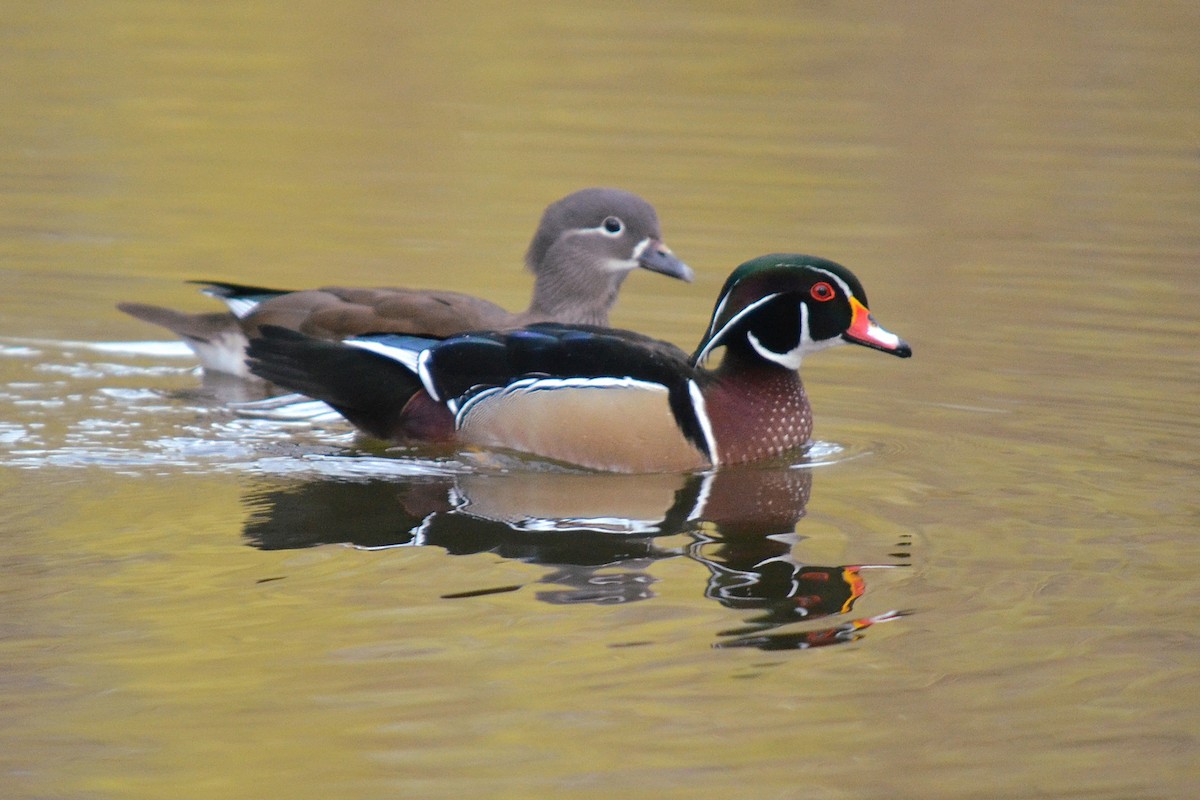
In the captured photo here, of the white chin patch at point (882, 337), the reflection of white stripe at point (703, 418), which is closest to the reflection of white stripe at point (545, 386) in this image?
the reflection of white stripe at point (703, 418)

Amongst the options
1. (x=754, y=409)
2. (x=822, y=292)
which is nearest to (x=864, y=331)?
(x=822, y=292)

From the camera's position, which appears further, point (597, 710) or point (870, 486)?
point (870, 486)

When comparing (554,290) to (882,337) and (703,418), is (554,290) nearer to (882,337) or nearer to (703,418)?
(703,418)

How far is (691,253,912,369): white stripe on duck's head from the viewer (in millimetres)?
7215

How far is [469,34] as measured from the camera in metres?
18.5

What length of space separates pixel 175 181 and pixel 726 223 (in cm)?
410

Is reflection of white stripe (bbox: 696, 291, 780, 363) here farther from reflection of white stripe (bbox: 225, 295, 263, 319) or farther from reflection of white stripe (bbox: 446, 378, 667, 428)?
reflection of white stripe (bbox: 225, 295, 263, 319)

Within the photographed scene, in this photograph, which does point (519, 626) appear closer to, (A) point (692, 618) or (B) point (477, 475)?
(A) point (692, 618)

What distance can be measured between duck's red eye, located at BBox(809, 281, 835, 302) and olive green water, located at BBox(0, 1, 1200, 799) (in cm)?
67

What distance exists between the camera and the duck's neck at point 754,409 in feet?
23.4

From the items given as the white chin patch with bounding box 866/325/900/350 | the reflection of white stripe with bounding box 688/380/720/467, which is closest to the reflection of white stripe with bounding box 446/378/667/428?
the reflection of white stripe with bounding box 688/380/720/467

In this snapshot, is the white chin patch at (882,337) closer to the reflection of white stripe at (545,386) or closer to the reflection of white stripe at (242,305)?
the reflection of white stripe at (545,386)

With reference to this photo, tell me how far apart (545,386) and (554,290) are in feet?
4.65

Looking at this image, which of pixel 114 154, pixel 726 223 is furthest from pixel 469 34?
pixel 726 223
